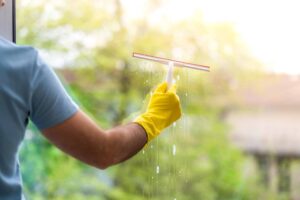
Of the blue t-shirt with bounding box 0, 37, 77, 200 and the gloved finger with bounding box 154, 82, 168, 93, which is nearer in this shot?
the blue t-shirt with bounding box 0, 37, 77, 200

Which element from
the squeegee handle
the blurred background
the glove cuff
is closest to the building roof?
the blurred background

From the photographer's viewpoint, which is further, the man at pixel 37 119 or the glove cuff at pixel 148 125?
the glove cuff at pixel 148 125

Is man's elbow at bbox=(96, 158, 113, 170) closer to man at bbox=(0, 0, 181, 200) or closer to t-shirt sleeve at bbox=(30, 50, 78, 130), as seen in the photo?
man at bbox=(0, 0, 181, 200)

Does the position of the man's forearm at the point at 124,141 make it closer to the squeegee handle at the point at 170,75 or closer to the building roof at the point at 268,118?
→ the squeegee handle at the point at 170,75

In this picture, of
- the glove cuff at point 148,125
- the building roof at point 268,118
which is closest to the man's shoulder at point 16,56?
the glove cuff at point 148,125

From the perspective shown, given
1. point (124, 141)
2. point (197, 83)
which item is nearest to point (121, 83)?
point (197, 83)

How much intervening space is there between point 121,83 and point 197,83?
1.19 feet

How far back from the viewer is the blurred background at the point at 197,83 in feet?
5.61

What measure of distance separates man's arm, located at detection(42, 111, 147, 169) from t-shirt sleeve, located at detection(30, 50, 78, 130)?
0.01 metres

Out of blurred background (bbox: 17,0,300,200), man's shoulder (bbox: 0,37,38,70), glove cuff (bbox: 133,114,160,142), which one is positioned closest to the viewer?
man's shoulder (bbox: 0,37,38,70)

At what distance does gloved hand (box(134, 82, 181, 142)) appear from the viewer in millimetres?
1002

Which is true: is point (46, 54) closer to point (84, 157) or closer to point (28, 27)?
point (28, 27)

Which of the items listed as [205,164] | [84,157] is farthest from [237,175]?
[84,157]

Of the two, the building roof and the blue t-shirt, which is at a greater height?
the blue t-shirt
